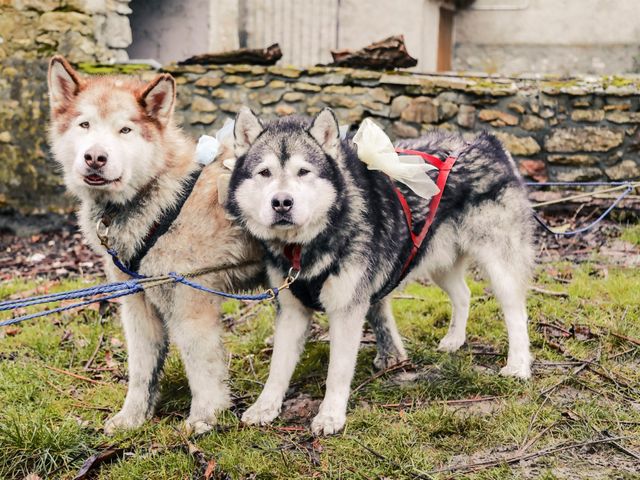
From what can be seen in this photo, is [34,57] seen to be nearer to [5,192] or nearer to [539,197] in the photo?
[5,192]

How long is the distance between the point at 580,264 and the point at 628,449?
3.25 meters

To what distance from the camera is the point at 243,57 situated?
8.38m

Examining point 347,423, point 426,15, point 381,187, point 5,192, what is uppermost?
point 426,15

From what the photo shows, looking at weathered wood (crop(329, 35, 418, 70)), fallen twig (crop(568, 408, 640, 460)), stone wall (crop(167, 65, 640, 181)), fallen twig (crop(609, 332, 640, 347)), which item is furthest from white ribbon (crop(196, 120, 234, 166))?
weathered wood (crop(329, 35, 418, 70))

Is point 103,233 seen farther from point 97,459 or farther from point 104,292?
point 97,459

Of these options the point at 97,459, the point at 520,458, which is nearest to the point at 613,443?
the point at 520,458

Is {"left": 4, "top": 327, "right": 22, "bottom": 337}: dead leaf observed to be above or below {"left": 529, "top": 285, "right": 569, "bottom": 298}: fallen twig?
below

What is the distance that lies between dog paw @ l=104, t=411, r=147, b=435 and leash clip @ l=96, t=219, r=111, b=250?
0.93 meters

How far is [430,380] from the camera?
13.2ft

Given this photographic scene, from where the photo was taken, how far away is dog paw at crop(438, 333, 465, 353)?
4.48 meters

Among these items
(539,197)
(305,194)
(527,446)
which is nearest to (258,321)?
(305,194)

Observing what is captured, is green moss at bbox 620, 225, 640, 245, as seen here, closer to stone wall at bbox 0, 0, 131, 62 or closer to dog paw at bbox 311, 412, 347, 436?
dog paw at bbox 311, 412, 347, 436

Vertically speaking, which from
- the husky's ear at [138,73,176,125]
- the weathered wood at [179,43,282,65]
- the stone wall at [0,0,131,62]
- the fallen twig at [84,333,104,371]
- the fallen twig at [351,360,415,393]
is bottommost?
the fallen twig at [84,333,104,371]

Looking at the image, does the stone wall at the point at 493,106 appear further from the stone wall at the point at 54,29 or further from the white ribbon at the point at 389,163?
the white ribbon at the point at 389,163
